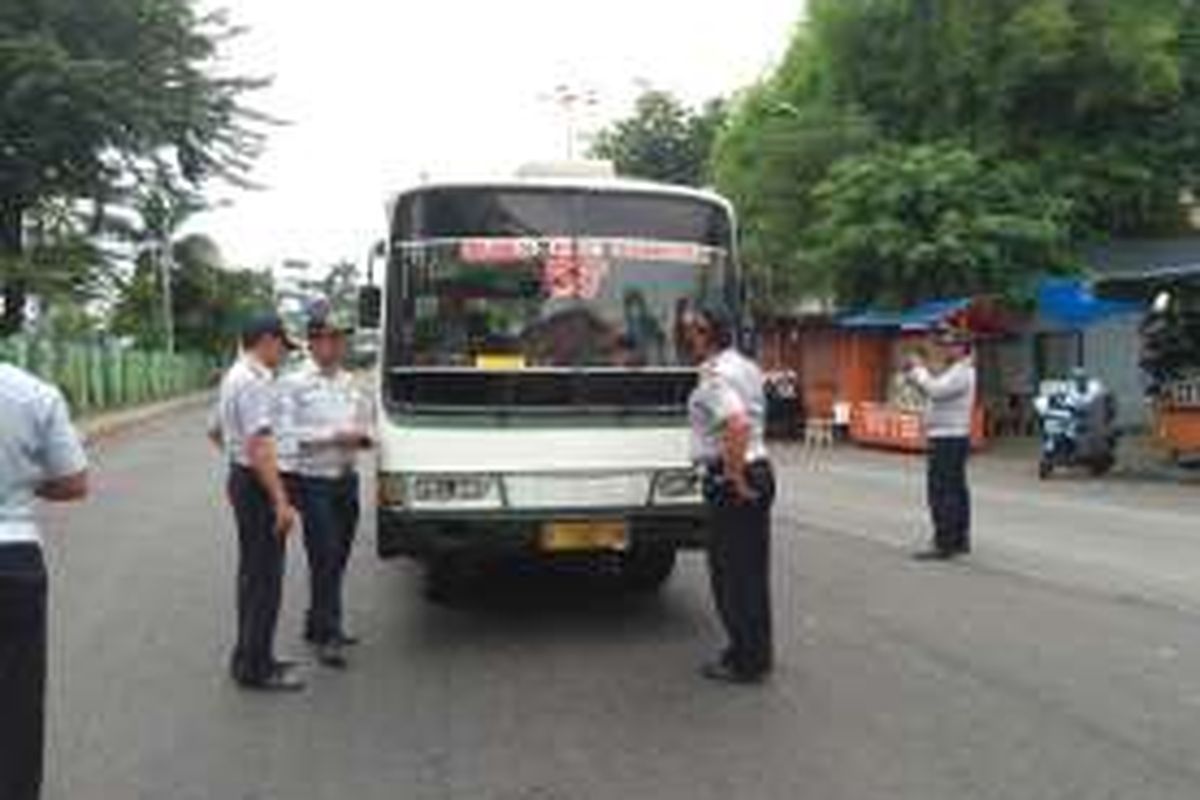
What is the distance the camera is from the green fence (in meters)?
45.6

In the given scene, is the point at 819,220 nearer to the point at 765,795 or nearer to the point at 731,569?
the point at 731,569

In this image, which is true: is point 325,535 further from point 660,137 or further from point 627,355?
point 660,137

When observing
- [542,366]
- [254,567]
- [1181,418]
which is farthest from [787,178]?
[254,567]

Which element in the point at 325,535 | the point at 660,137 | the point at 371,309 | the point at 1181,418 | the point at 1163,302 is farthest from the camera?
the point at 660,137

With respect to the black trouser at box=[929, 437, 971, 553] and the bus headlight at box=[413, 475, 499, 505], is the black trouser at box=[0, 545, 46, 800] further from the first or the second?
the black trouser at box=[929, 437, 971, 553]

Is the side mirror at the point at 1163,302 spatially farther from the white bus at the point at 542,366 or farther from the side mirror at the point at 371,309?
the side mirror at the point at 371,309

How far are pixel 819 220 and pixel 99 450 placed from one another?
45.1ft

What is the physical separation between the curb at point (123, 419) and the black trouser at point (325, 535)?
71.3 ft

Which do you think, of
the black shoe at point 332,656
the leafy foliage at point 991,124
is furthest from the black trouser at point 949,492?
the leafy foliage at point 991,124

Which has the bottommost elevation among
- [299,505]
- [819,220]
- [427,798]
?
[427,798]

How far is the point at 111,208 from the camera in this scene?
45531 mm

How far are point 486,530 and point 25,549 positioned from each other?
5036 millimetres

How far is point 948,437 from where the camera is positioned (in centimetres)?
1527

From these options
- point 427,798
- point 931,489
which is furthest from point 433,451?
point 931,489
